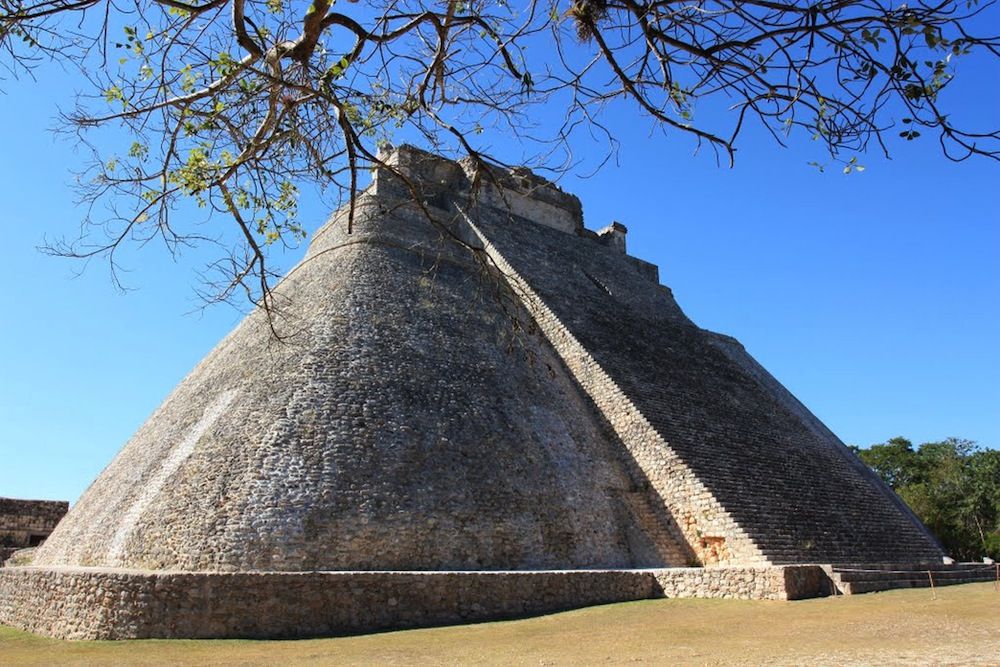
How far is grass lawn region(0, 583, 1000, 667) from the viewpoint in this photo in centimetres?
602

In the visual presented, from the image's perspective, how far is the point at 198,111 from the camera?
16.1ft

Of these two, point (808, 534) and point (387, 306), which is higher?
point (387, 306)

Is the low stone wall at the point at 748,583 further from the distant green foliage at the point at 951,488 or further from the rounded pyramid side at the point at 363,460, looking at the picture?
the distant green foliage at the point at 951,488

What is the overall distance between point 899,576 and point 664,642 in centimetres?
625

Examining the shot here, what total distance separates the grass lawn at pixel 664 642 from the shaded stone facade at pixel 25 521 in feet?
37.5

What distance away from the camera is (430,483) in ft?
36.8

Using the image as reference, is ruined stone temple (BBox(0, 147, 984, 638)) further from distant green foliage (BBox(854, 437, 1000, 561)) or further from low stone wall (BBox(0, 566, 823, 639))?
distant green foliage (BBox(854, 437, 1000, 561))

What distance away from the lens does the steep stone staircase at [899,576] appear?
10424 millimetres

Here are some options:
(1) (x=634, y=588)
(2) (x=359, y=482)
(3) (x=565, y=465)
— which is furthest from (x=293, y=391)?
(1) (x=634, y=588)

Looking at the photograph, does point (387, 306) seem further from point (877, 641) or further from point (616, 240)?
point (616, 240)

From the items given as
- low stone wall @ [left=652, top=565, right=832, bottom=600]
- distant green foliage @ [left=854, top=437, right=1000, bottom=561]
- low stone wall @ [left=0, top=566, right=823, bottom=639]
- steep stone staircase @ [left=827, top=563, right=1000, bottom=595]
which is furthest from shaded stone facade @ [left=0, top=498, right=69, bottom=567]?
distant green foliage @ [left=854, top=437, right=1000, bottom=561]

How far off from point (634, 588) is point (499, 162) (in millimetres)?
7405

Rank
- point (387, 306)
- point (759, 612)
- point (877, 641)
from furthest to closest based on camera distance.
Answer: point (387, 306) → point (759, 612) → point (877, 641)

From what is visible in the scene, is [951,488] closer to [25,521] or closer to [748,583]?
[748,583]
